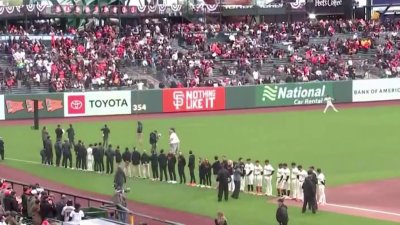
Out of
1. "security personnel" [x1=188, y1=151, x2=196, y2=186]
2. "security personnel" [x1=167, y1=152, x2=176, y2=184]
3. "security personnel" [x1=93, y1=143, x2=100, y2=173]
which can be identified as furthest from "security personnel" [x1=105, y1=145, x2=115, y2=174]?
"security personnel" [x1=188, y1=151, x2=196, y2=186]

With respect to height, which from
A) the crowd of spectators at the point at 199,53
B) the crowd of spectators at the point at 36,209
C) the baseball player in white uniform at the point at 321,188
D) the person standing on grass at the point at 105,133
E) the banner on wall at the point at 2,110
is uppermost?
the crowd of spectators at the point at 199,53

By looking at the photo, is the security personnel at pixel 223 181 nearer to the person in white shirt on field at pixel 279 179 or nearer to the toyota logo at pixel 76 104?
the person in white shirt on field at pixel 279 179

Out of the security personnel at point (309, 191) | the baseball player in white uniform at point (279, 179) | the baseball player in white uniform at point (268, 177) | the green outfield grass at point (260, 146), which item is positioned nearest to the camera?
the security personnel at point (309, 191)

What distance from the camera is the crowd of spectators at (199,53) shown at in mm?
49625

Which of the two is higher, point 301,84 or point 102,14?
point 102,14

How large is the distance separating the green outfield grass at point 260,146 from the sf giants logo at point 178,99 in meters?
3.03

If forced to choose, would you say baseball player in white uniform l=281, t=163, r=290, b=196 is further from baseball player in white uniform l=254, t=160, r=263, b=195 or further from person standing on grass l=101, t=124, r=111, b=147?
person standing on grass l=101, t=124, r=111, b=147

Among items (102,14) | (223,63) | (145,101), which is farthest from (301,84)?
(102,14)

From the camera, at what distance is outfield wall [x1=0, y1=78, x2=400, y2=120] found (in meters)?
45.7

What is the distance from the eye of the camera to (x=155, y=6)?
201 feet

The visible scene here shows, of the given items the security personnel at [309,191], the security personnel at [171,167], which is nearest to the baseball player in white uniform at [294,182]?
the security personnel at [309,191]

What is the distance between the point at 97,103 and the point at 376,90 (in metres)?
A: 20.5

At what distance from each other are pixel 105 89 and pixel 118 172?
78.2 feet

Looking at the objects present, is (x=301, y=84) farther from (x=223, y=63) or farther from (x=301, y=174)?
(x=301, y=174)
